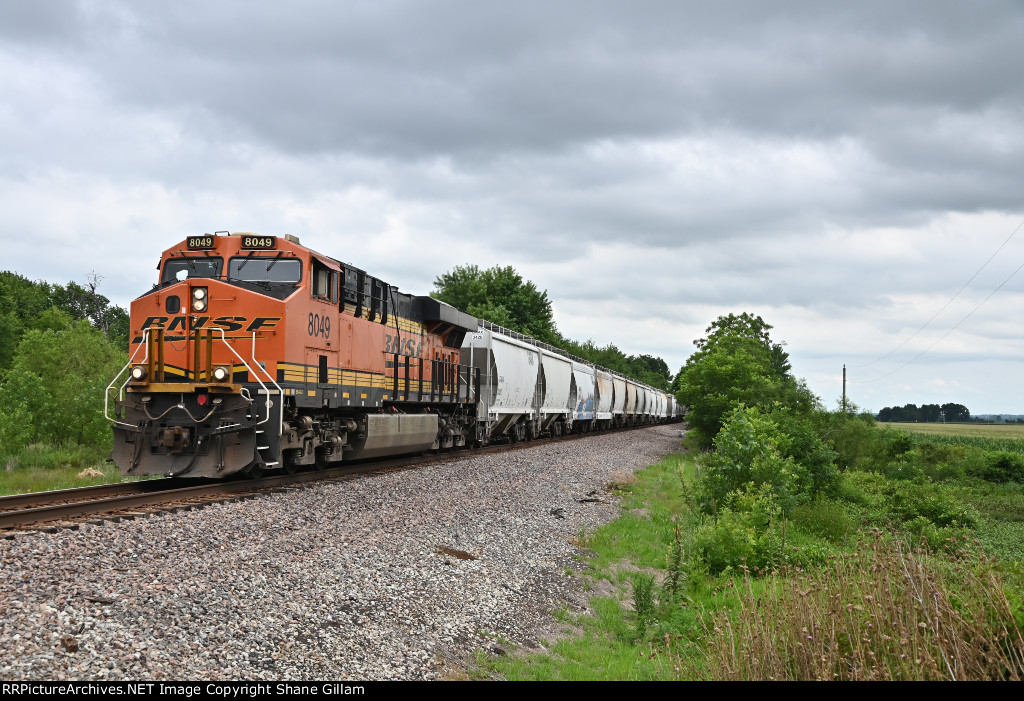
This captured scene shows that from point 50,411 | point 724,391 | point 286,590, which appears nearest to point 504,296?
point 724,391

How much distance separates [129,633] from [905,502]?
19650 millimetres

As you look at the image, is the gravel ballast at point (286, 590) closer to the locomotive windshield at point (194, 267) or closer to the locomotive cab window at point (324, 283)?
the locomotive cab window at point (324, 283)

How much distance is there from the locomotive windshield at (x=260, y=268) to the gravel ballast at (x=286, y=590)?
158 inches

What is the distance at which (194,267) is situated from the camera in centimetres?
1395

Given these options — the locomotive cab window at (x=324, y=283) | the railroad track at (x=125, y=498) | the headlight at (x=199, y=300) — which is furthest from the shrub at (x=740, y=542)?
the headlight at (x=199, y=300)

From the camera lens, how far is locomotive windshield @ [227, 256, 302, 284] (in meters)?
13.8

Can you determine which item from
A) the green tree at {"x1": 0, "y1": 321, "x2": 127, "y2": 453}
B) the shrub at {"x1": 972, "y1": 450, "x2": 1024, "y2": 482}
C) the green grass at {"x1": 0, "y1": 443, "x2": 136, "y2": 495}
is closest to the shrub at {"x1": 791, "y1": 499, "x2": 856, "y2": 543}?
the green grass at {"x1": 0, "y1": 443, "x2": 136, "y2": 495}

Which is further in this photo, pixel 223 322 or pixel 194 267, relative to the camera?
pixel 194 267

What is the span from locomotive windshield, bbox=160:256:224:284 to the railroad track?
3744 mm

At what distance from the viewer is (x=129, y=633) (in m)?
5.29

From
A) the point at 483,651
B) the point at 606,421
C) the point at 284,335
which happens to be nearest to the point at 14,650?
the point at 483,651

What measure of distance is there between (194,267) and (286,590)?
8.78 meters

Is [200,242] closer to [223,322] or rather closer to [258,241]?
[258,241]

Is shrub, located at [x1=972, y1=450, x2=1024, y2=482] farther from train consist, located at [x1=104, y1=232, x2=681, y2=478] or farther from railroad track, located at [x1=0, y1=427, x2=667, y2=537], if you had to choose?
railroad track, located at [x1=0, y1=427, x2=667, y2=537]
